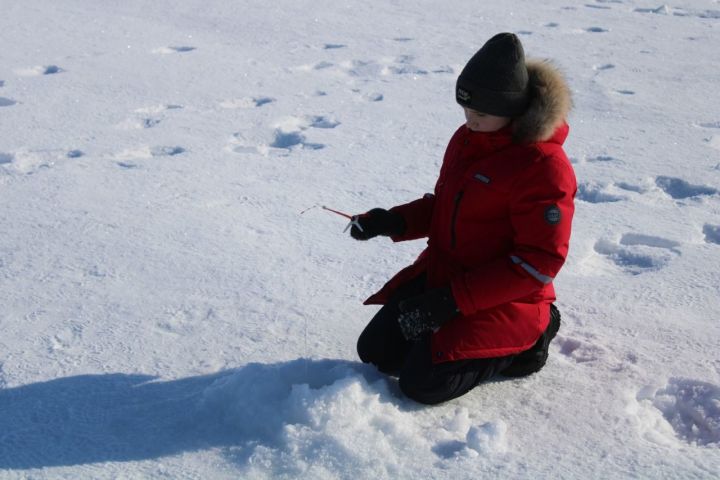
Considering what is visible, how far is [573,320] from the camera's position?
2549 millimetres

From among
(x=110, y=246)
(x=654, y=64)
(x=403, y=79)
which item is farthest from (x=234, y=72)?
(x=654, y=64)

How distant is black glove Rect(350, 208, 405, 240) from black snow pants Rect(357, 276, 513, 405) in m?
0.17

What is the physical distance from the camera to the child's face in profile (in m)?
2.03

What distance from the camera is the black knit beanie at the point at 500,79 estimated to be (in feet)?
6.45

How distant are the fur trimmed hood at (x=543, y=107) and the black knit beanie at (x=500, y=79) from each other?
0.03 meters

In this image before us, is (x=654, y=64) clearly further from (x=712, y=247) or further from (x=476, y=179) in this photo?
(x=476, y=179)

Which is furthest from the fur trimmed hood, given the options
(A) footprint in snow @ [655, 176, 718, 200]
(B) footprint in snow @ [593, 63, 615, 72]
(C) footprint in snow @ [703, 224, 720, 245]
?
(B) footprint in snow @ [593, 63, 615, 72]

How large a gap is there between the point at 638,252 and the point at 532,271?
4.10ft

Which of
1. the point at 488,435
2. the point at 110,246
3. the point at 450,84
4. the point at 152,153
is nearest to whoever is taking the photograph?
the point at 488,435

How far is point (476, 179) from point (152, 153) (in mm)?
2395

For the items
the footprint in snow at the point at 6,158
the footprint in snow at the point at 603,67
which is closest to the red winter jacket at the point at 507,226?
the footprint in snow at the point at 6,158

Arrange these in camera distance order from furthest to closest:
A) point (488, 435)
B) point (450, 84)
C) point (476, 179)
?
point (450, 84) → point (476, 179) → point (488, 435)

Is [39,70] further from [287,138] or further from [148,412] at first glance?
[148,412]

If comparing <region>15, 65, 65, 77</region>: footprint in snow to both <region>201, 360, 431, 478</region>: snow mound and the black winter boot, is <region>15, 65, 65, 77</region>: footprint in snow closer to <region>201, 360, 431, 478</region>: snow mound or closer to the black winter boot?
<region>201, 360, 431, 478</region>: snow mound
